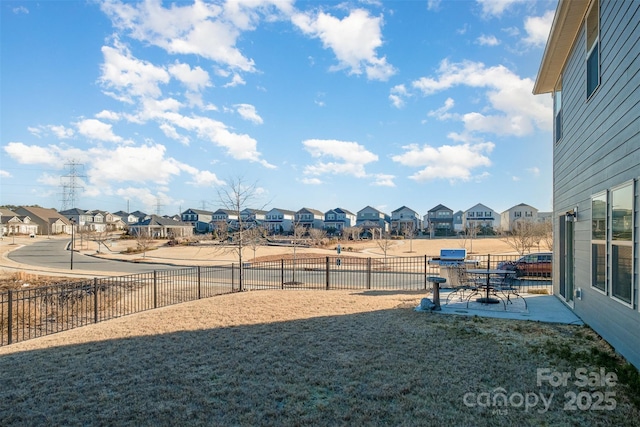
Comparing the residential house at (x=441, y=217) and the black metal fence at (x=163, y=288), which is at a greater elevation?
the residential house at (x=441, y=217)

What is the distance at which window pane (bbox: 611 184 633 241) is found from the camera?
486 centimetres

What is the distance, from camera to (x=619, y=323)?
17.4 feet

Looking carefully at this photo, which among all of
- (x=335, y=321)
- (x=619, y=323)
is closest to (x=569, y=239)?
(x=619, y=323)

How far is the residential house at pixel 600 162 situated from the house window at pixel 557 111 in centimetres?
36

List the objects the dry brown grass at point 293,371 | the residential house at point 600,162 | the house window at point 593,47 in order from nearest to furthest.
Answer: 1. the dry brown grass at point 293,371
2. the residential house at point 600,162
3. the house window at point 593,47

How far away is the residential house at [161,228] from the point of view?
2433 inches

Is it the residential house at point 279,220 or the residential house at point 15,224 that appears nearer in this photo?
the residential house at point 15,224

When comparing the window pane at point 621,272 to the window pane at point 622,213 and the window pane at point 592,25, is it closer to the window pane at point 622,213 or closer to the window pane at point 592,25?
the window pane at point 622,213

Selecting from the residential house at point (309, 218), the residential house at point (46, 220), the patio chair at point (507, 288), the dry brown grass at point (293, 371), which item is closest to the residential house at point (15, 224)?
the residential house at point (46, 220)

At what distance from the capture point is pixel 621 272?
5297 millimetres

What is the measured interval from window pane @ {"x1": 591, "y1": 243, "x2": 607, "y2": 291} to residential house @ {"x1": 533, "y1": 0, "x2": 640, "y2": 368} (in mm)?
17

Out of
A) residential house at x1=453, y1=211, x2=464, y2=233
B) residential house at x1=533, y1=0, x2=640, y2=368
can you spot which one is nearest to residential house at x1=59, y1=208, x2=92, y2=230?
residential house at x1=453, y1=211, x2=464, y2=233

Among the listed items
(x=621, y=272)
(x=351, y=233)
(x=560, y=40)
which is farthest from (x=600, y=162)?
(x=351, y=233)

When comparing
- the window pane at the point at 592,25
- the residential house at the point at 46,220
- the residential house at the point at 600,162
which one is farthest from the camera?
the residential house at the point at 46,220
